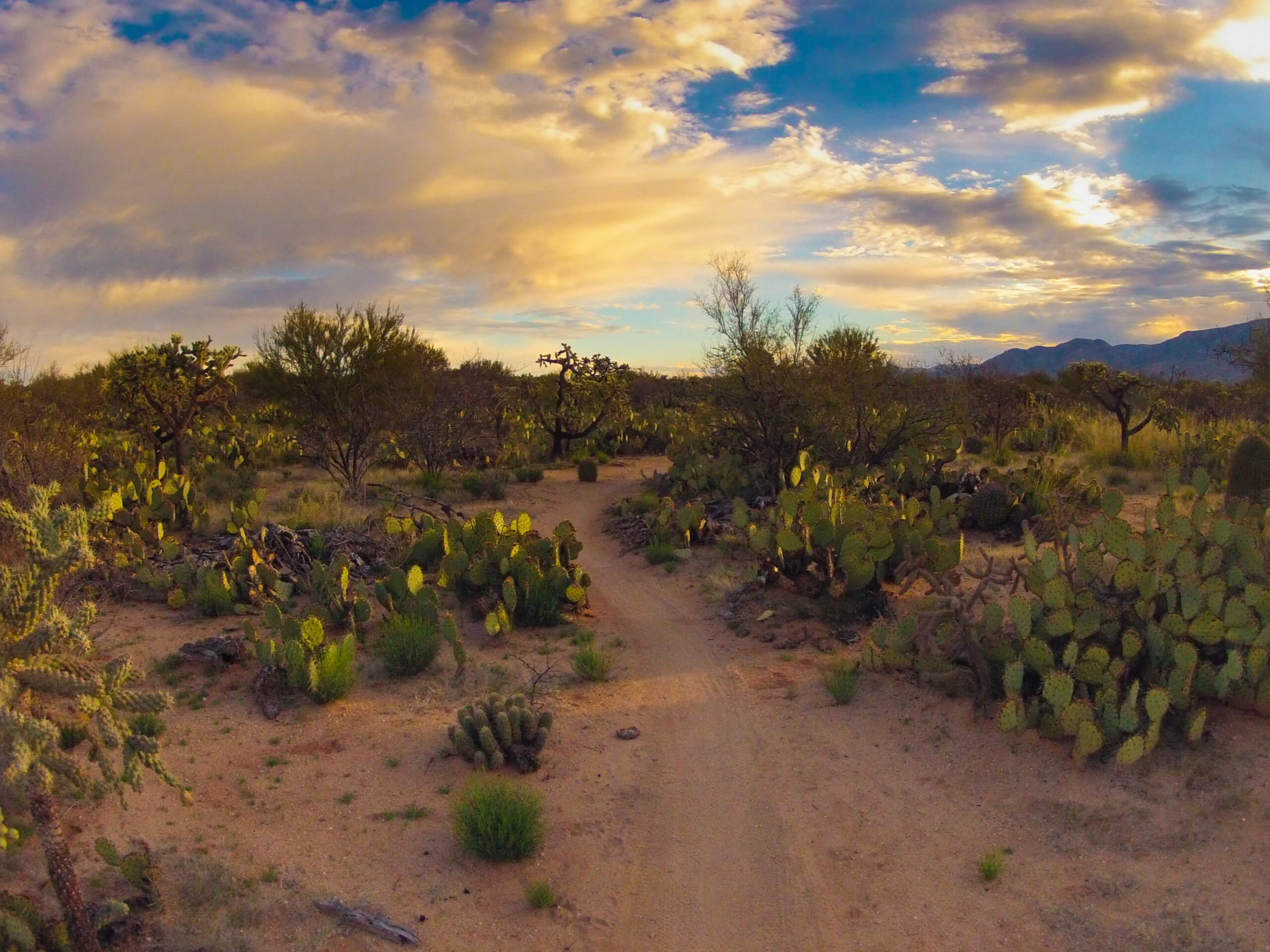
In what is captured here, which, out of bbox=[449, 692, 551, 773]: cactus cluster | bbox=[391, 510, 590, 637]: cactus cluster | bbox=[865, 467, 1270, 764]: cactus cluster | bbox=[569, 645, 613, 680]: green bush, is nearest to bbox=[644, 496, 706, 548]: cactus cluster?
bbox=[391, 510, 590, 637]: cactus cluster

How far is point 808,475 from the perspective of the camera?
1129 centimetres

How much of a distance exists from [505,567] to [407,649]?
1896 mm

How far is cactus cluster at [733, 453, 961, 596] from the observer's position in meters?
8.39

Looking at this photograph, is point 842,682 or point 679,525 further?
point 679,525

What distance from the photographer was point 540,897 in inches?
177

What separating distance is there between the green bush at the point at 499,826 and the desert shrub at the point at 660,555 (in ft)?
21.6

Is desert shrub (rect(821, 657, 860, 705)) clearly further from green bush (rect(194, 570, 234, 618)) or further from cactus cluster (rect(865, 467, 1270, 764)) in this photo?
green bush (rect(194, 570, 234, 618))

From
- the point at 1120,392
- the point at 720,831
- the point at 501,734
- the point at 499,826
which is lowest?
the point at 720,831

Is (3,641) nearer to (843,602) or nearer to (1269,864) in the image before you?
(1269,864)

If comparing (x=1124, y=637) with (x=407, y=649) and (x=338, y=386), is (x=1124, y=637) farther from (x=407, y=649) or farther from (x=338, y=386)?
(x=338, y=386)

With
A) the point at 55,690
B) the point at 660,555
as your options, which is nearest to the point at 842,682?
the point at 660,555

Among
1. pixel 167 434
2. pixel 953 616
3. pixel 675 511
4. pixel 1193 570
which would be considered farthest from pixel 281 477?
pixel 1193 570

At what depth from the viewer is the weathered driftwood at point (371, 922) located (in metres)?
4.18

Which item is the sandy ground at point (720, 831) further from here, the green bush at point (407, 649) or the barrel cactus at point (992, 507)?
the barrel cactus at point (992, 507)
